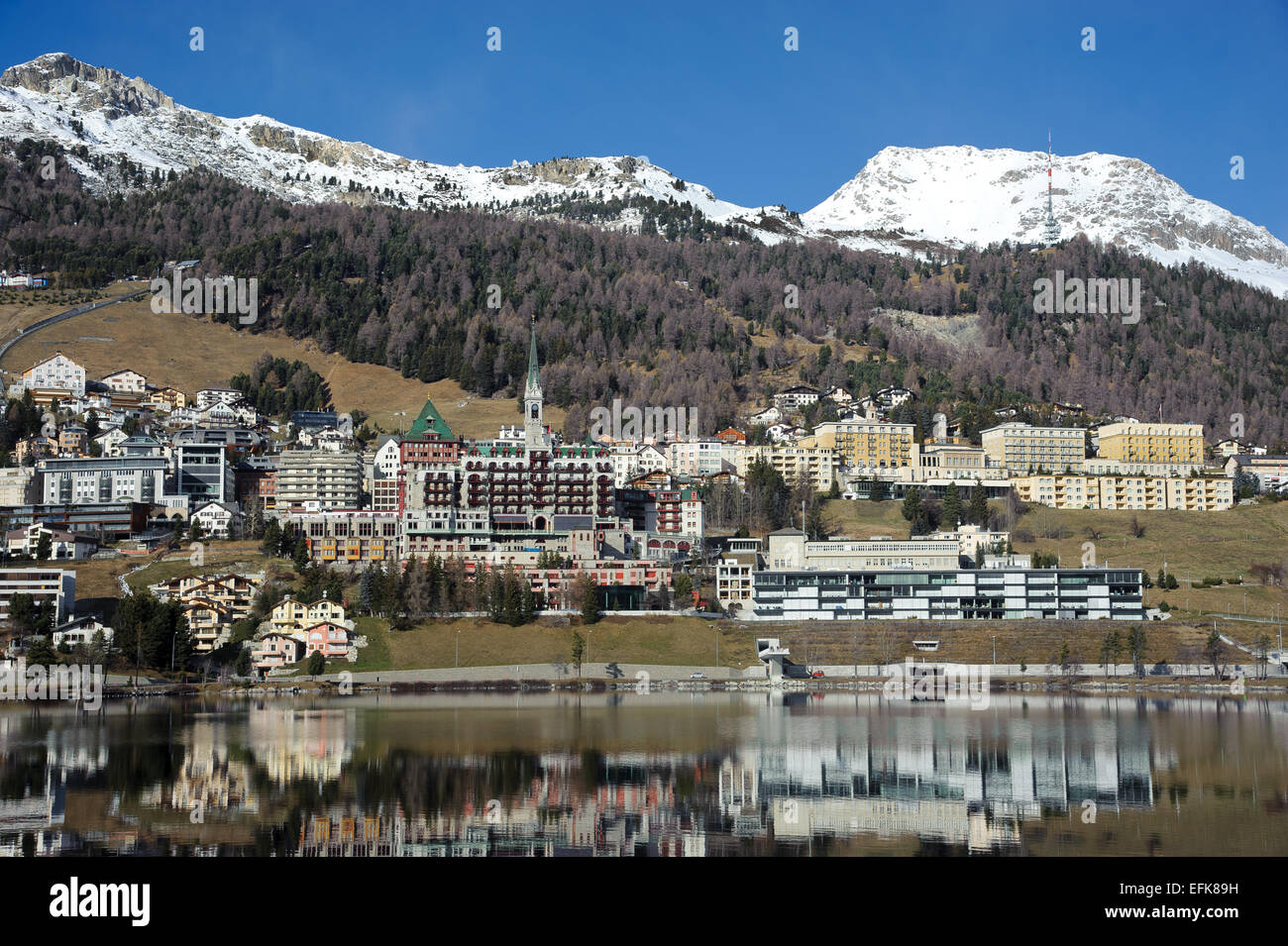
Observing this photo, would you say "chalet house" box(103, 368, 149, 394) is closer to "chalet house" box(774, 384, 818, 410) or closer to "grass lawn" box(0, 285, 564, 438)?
"grass lawn" box(0, 285, 564, 438)

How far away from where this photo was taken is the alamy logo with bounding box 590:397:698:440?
480 ft

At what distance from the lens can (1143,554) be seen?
101m

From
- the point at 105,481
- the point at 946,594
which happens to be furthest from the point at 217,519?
the point at 946,594

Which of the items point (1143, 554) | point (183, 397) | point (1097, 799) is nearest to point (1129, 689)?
point (1143, 554)

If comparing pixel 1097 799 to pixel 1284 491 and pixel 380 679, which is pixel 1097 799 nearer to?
pixel 380 679

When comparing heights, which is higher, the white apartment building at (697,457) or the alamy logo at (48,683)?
the white apartment building at (697,457)

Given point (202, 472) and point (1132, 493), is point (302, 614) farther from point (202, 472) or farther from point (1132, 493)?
point (1132, 493)

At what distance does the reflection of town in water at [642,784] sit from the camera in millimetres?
29578

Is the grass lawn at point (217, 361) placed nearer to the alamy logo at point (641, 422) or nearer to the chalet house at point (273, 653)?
the alamy logo at point (641, 422)

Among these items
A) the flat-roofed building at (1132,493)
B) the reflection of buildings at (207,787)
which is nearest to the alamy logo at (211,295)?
the flat-roofed building at (1132,493)

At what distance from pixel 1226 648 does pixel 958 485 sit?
44.3 metres

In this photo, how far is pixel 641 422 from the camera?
5935 inches

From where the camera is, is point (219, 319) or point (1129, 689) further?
point (219, 319)
